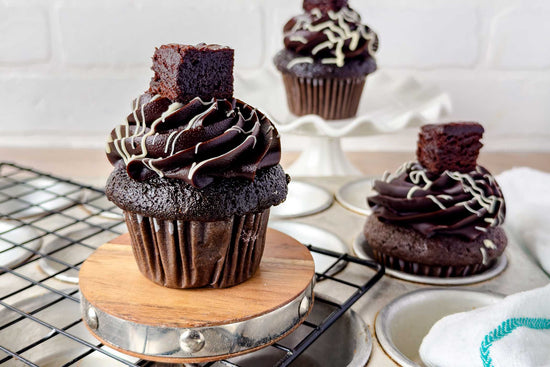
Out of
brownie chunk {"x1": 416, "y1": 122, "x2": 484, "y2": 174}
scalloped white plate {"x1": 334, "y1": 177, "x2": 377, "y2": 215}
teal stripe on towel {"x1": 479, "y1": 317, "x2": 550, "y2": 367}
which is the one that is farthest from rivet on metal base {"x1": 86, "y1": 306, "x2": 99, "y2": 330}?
scalloped white plate {"x1": 334, "y1": 177, "x2": 377, "y2": 215}

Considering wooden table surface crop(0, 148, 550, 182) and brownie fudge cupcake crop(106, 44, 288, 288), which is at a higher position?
brownie fudge cupcake crop(106, 44, 288, 288)

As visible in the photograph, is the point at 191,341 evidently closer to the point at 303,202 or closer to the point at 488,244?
the point at 488,244

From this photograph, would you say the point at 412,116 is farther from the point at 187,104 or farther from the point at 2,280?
the point at 2,280

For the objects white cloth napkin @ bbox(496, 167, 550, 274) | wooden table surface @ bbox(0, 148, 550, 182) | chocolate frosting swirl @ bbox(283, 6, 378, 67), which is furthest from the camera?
wooden table surface @ bbox(0, 148, 550, 182)

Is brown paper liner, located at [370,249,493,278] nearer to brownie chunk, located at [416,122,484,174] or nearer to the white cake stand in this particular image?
brownie chunk, located at [416,122,484,174]

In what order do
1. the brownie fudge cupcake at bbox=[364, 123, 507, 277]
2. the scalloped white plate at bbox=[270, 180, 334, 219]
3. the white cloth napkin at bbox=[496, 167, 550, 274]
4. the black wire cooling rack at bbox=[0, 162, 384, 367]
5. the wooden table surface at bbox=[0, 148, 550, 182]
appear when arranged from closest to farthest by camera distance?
1. the black wire cooling rack at bbox=[0, 162, 384, 367]
2. the brownie fudge cupcake at bbox=[364, 123, 507, 277]
3. the white cloth napkin at bbox=[496, 167, 550, 274]
4. the scalloped white plate at bbox=[270, 180, 334, 219]
5. the wooden table surface at bbox=[0, 148, 550, 182]
